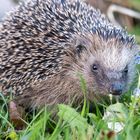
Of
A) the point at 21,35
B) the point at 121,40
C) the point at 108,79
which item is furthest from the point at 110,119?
the point at 21,35

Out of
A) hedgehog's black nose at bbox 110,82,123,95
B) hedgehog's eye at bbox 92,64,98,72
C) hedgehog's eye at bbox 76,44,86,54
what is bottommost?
hedgehog's black nose at bbox 110,82,123,95

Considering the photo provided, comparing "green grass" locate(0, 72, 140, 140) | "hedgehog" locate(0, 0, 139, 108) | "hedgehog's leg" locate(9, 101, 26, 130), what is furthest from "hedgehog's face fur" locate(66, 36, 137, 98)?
"hedgehog's leg" locate(9, 101, 26, 130)

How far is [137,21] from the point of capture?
37.2ft

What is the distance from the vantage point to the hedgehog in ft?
20.3

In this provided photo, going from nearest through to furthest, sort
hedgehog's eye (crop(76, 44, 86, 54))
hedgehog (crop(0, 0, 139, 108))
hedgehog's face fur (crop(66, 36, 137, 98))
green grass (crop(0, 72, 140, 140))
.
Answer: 1. green grass (crop(0, 72, 140, 140))
2. hedgehog's face fur (crop(66, 36, 137, 98))
3. hedgehog (crop(0, 0, 139, 108))
4. hedgehog's eye (crop(76, 44, 86, 54))

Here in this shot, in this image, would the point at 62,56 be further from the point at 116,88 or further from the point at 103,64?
the point at 116,88

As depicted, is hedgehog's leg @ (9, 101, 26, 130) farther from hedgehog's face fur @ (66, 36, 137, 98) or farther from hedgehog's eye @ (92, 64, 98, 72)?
hedgehog's eye @ (92, 64, 98, 72)

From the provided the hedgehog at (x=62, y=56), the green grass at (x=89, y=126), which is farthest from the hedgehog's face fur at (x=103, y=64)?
the green grass at (x=89, y=126)

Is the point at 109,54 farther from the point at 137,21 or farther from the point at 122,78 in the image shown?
the point at 137,21

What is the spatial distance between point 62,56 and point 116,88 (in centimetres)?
81

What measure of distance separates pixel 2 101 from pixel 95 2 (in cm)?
538

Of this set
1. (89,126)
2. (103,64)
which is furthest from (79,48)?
(89,126)

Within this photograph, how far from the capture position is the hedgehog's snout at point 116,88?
5717 mm

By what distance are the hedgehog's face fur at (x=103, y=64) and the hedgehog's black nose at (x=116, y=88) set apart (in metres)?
0.01
